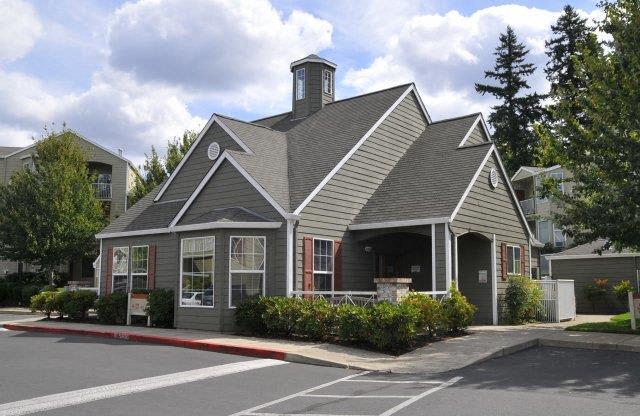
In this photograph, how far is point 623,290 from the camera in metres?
26.4

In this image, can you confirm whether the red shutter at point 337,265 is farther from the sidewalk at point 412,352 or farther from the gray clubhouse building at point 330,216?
the sidewalk at point 412,352

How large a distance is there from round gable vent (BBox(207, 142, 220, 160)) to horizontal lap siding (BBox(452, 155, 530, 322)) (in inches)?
331

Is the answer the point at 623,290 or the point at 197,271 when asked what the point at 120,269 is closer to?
the point at 197,271

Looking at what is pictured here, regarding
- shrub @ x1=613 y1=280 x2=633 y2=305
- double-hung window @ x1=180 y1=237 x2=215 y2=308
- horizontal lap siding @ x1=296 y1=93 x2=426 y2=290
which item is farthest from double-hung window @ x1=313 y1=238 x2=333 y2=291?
shrub @ x1=613 y1=280 x2=633 y2=305

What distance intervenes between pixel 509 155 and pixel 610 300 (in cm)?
2715

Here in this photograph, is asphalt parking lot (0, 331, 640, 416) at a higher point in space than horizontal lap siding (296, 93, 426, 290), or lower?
lower

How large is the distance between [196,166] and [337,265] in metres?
6.87

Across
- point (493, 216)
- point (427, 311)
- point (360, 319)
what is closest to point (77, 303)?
point (360, 319)

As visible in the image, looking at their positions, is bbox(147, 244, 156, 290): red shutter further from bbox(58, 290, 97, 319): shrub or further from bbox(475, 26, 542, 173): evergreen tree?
bbox(475, 26, 542, 173): evergreen tree

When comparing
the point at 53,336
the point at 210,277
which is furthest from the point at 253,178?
the point at 53,336

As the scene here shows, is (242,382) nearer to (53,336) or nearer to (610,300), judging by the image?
(53,336)

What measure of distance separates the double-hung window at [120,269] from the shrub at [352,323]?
1055 centimetres

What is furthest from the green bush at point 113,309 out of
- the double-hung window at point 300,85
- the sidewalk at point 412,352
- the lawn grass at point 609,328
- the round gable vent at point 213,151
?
the lawn grass at point 609,328

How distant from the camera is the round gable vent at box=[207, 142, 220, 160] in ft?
68.7
